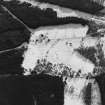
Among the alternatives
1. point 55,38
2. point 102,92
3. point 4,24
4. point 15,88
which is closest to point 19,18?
point 4,24

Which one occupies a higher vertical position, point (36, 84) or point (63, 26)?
point (63, 26)

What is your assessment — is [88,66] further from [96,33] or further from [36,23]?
[36,23]

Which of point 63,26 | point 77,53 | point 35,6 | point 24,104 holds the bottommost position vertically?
point 24,104

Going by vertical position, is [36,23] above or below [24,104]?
above

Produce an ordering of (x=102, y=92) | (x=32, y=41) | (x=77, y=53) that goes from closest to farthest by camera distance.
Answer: (x=102, y=92) → (x=77, y=53) → (x=32, y=41)

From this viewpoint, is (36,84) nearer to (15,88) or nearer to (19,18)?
(15,88)

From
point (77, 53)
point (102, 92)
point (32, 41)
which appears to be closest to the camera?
point (102, 92)

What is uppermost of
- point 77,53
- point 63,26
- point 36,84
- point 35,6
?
point 35,6

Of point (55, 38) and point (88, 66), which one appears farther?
point (55, 38)

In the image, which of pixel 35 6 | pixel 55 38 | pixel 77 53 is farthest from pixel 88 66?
pixel 35 6
